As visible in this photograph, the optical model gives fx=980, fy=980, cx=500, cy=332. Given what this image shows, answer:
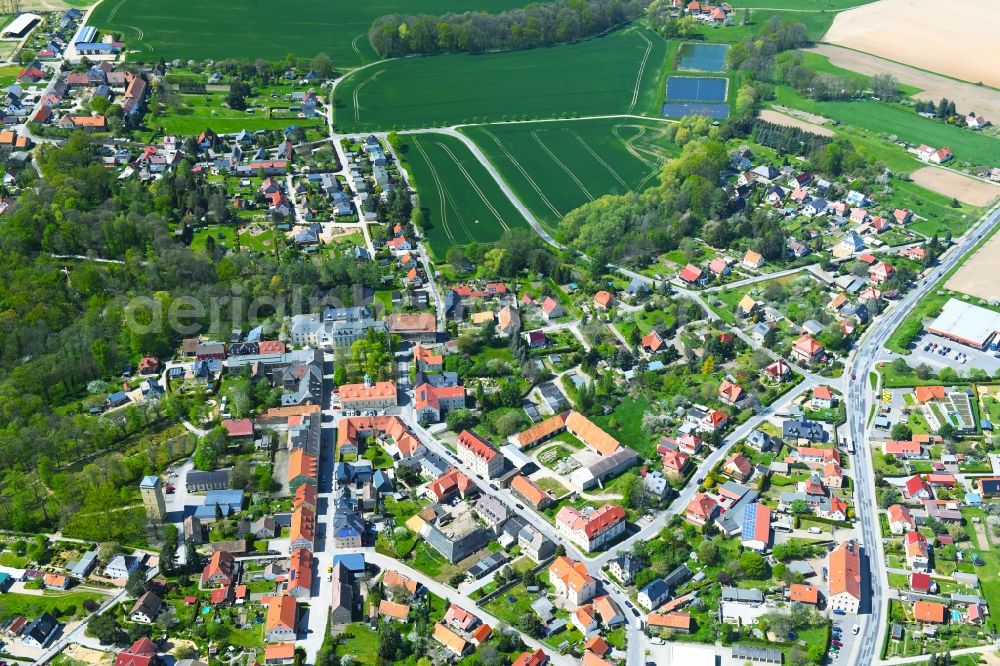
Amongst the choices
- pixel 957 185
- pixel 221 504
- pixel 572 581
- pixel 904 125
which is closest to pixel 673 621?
pixel 572 581

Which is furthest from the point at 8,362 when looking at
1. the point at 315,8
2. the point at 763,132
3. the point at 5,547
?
the point at 315,8

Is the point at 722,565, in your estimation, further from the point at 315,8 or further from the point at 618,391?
the point at 315,8

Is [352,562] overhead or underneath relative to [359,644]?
overhead

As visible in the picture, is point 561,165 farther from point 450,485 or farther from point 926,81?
point 926,81

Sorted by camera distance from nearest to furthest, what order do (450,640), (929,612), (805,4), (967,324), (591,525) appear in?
(450,640), (929,612), (591,525), (967,324), (805,4)

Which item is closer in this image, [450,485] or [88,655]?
[88,655]

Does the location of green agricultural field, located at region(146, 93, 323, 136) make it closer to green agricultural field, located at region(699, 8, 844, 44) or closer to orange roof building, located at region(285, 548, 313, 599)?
green agricultural field, located at region(699, 8, 844, 44)

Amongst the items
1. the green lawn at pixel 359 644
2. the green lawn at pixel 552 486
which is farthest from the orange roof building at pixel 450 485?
the green lawn at pixel 359 644
